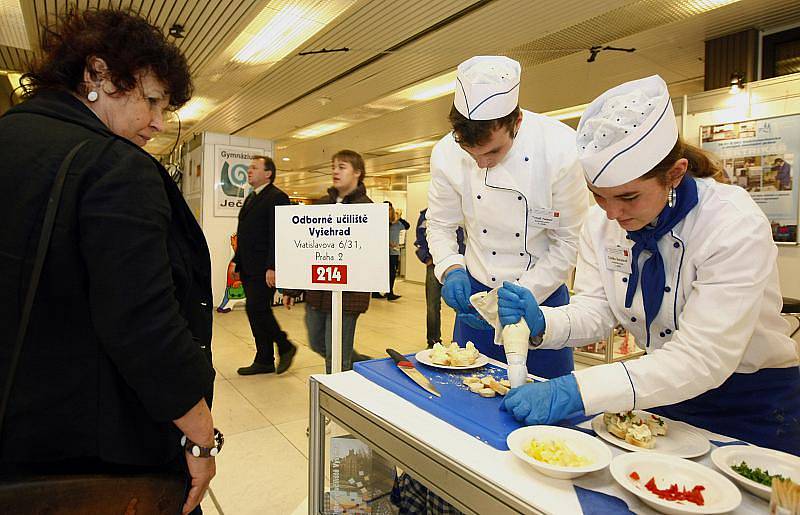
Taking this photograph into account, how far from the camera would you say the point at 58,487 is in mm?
894

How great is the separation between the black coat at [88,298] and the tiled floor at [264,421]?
4.41ft

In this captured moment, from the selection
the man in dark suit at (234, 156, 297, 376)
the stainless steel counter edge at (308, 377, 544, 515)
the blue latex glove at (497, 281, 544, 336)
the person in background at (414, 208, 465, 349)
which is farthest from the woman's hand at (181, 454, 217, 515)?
the person in background at (414, 208, 465, 349)

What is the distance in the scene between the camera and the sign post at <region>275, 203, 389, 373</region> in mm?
1826

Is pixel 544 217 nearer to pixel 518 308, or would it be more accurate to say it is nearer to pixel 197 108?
pixel 518 308

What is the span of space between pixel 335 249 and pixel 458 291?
1.56 feet

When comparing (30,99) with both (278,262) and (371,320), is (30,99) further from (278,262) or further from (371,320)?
(371,320)

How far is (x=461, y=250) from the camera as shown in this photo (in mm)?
2352

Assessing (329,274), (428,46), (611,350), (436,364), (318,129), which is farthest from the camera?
(318,129)

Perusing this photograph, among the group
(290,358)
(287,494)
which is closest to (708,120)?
(290,358)

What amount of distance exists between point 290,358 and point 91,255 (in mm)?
3335

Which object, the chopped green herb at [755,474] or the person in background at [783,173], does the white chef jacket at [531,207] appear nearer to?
the chopped green herb at [755,474]

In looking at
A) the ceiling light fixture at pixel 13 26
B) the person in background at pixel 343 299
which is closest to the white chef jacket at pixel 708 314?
the person in background at pixel 343 299

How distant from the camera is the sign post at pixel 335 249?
1.83m

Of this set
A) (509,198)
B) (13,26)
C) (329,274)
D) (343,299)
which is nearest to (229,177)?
(13,26)
